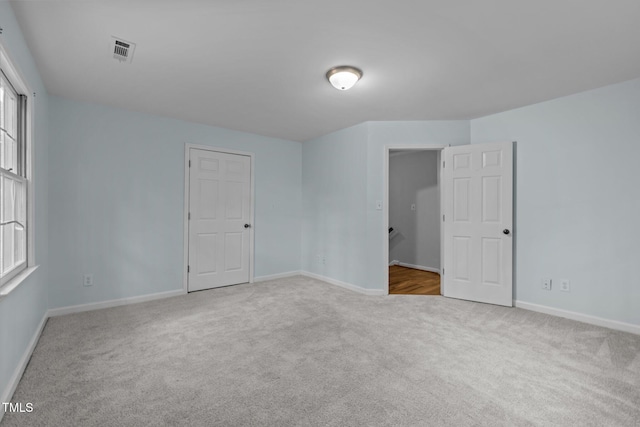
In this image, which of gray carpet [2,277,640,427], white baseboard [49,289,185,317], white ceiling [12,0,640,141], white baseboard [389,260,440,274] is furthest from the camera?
white baseboard [389,260,440,274]

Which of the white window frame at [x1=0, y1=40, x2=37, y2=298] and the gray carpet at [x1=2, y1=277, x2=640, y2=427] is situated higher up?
the white window frame at [x1=0, y1=40, x2=37, y2=298]

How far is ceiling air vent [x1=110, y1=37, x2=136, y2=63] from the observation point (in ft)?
7.50

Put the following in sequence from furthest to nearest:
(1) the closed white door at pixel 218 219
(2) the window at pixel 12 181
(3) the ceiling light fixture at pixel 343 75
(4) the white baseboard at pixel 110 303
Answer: (1) the closed white door at pixel 218 219 < (4) the white baseboard at pixel 110 303 < (3) the ceiling light fixture at pixel 343 75 < (2) the window at pixel 12 181

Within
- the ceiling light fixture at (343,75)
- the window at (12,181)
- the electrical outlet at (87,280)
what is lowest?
the electrical outlet at (87,280)

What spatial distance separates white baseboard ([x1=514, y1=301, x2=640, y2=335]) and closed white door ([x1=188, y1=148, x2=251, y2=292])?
3.82m

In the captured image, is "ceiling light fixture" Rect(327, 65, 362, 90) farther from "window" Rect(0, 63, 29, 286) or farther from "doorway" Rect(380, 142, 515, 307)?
"window" Rect(0, 63, 29, 286)

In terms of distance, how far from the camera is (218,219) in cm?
455

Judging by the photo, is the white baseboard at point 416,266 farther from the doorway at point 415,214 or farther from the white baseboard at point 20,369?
the white baseboard at point 20,369

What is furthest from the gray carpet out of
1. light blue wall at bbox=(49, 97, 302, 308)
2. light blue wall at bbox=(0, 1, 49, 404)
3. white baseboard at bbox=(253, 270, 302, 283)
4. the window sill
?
white baseboard at bbox=(253, 270, 302, 283)

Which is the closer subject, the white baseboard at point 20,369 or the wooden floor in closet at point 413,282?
the white baseboard at point 20,369

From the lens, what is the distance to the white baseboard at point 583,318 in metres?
2.90

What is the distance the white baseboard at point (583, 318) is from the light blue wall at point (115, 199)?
4402 mm

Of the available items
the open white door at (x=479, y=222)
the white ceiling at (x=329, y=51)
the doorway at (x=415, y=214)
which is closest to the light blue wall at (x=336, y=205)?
the white ceiling at (x=329, y=51)

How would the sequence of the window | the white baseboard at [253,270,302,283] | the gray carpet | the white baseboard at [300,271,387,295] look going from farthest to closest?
the white baseboard at [253,270,302,283] → the white baseboard at [300,271,387,295] → the window → the gray carpet
